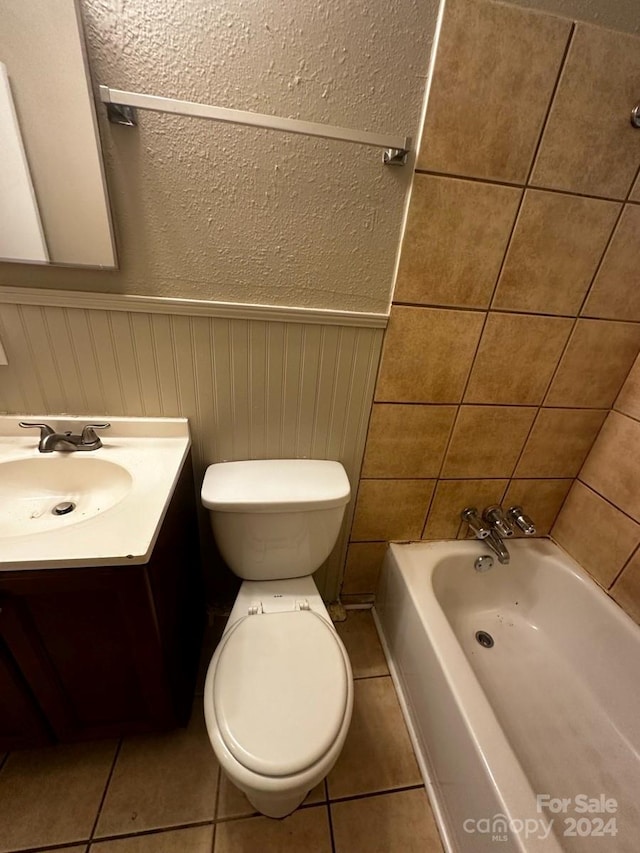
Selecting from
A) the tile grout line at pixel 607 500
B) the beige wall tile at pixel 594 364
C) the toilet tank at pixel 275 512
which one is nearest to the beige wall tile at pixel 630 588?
the tile grout line at pixel 607 500

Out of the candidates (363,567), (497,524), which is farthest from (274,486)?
(497,524)

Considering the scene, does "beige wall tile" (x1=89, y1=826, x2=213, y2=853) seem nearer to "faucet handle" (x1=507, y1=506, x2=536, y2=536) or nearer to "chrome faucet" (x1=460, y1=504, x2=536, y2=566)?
"chrome faucet" (x1=460, y1=504, x2=536, y2=566)

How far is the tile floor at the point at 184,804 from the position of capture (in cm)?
83

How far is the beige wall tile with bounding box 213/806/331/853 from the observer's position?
830 mm

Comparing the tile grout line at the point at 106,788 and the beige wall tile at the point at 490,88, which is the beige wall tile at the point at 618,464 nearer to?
the beige wall tile at the point at 490,88

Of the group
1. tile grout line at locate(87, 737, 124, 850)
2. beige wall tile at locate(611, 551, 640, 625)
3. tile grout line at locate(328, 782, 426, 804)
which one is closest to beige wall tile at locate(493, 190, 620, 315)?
beige wall tile at locate(611, 551, 640, 625)

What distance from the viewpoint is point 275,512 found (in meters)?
0.92

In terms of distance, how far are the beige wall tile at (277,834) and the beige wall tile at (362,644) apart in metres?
0.38

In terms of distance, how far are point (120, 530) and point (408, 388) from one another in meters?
0.82

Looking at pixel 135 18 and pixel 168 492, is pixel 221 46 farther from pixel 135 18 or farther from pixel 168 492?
pixel 168 492

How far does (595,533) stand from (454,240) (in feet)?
3.63

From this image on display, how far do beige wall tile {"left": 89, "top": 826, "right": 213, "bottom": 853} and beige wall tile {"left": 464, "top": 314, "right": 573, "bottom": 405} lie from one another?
4.49 ft

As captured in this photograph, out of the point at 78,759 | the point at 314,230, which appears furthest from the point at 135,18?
the point at 78,759

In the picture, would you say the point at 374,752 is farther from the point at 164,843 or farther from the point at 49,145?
the point at 49,145
